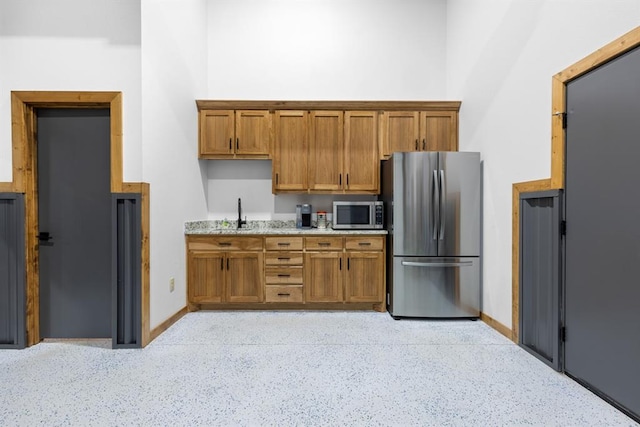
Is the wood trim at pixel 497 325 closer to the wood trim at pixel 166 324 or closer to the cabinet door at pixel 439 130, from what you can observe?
the cabinet door at pixel 439 130

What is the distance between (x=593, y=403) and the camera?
197cm

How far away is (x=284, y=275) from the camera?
377 cm

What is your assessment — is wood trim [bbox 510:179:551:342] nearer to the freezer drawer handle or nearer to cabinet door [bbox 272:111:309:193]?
the freezer drawer handle

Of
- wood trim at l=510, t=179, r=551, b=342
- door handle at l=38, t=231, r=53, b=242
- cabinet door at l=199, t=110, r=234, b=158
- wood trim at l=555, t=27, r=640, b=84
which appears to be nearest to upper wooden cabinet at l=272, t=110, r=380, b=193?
cabinet door at l=199, t=110, r=234, b=158

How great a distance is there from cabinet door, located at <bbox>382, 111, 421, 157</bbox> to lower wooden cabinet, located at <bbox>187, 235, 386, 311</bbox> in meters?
1.11

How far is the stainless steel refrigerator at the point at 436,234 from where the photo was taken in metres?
3.42

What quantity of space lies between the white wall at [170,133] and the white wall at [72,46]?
133mm

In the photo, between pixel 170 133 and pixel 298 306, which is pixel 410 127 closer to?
pixel 298 306

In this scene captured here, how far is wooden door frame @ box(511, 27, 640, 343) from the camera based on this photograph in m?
1.90

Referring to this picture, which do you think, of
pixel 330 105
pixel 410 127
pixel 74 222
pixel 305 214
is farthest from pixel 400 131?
pixel 74 222

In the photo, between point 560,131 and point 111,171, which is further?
point 111,171

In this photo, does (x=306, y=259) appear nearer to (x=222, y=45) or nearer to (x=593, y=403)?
(x=593, y=403)

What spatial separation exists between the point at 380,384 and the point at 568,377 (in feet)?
4.22

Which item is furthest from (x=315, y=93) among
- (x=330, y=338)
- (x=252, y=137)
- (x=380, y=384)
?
(x=380, y=384)
